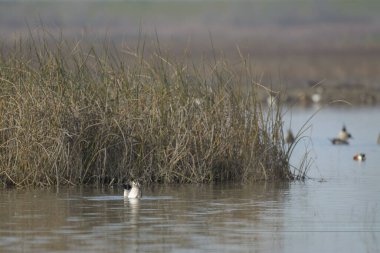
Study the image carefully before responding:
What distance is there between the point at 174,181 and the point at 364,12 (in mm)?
73024

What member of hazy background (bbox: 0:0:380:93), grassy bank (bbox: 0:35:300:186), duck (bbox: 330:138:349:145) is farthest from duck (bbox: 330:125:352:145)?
hazy background (bbox: 0:0:380:93)

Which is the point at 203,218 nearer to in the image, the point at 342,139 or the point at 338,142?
the point at 338,142

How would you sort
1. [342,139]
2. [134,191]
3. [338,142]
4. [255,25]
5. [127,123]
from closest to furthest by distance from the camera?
[134,191], [127,123], [338,142], [342,139], [255,25]

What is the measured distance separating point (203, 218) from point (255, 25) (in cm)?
7034

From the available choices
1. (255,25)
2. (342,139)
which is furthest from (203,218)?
(255,25)

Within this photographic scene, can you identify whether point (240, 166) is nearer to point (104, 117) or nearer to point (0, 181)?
point (104, 117)

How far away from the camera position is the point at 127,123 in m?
13.6

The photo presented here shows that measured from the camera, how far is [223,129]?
13734 millimetres

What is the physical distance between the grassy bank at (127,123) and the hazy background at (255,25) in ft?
106

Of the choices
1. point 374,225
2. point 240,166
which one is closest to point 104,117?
point 240,166

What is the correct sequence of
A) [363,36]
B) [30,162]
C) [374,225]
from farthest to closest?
[363,36] → [30,162] → [374,225]

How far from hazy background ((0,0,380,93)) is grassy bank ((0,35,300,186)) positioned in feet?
106

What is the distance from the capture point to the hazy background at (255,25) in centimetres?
5523

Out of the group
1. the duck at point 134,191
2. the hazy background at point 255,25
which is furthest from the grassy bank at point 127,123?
the hazy background at point 255,25
